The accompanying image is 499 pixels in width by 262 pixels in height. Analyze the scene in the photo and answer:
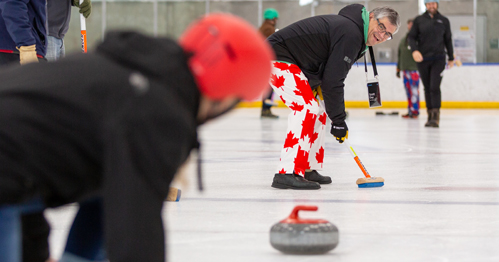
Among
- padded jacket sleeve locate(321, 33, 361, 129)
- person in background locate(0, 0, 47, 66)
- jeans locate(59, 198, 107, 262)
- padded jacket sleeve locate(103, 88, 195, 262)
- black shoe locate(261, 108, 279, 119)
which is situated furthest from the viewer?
black shoe locate(261, 108, 279, 119)

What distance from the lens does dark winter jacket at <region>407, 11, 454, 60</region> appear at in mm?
8469

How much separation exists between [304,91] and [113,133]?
8.85ft

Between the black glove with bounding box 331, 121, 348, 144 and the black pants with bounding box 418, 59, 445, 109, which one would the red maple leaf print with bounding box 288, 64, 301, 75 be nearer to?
the black glove with bounding box 331, 121, 348, 144

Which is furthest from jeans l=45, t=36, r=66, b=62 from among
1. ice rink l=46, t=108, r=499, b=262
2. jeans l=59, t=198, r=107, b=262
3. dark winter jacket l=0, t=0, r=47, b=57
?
jeans l=59, t=198, r=107, b=262

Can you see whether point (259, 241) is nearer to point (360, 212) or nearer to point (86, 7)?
point (360, 212)

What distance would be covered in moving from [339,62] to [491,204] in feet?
3.45

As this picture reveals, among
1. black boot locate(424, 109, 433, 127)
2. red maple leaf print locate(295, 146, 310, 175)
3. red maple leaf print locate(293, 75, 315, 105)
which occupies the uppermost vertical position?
red maple leaf print locate(293, 75, 315, 105)

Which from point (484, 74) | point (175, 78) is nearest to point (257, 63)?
point (175, 78)

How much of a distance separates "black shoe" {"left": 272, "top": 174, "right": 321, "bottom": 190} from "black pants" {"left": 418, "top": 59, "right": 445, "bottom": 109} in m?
5.23

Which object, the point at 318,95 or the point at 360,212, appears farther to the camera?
→ the point at 318,95

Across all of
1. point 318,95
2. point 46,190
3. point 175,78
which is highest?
point 175,78

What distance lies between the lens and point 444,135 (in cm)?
739

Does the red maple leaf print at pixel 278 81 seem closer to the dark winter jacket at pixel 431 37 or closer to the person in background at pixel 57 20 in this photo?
the person in background at pixel 57 20

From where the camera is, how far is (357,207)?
121 inches
